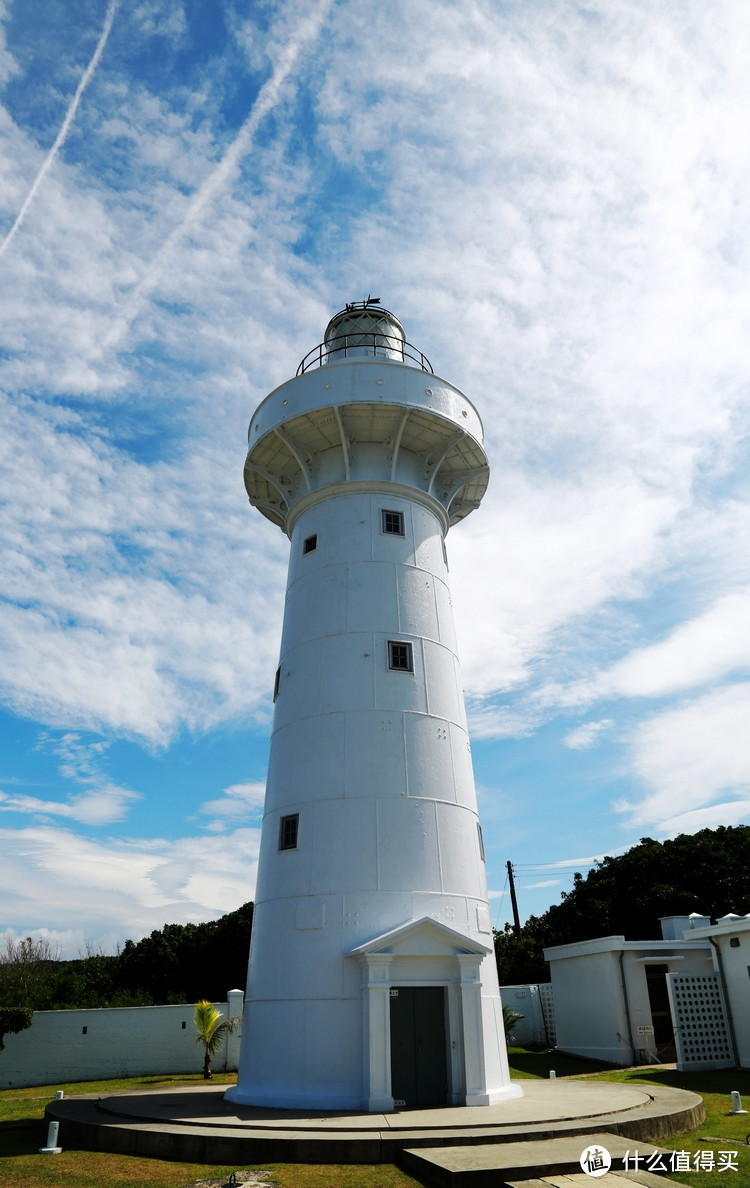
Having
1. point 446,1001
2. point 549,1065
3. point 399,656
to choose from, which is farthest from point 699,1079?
point 399,656

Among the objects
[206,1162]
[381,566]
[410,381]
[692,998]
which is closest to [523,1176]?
[206,1162]

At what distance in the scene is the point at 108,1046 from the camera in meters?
22.0

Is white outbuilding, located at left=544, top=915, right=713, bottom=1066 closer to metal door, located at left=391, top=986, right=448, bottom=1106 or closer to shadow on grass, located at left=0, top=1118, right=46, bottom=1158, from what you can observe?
metal door, located at left=391, top=986, right=448, bottom=1106

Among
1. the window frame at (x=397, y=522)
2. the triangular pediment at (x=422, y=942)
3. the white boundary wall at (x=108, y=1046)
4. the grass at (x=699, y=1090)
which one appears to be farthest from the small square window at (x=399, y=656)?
the white boundary wall at (x=108, y=1046)

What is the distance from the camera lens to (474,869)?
1537cm

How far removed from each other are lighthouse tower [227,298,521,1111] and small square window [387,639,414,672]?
0.14 ft

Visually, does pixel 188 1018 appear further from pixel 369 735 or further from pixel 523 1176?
pixel 523 1176

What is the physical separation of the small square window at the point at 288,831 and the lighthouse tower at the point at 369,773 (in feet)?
0.14

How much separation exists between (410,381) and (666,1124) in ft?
49.2

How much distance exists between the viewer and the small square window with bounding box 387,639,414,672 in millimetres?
16219

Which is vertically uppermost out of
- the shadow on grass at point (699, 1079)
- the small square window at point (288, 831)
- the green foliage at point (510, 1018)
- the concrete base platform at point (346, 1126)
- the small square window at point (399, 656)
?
the small square window at point (399, 656)

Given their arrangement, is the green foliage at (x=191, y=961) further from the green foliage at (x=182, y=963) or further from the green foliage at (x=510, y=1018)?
the green foliage at (x=510, y=1018)

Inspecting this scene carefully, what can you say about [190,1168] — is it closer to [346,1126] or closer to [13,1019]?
[346,1126]

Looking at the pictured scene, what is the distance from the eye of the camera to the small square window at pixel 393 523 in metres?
17.8
